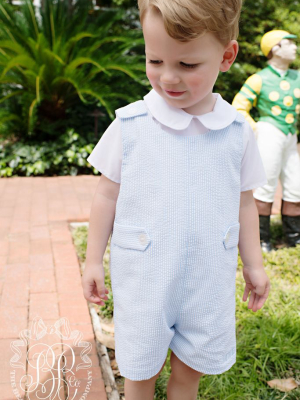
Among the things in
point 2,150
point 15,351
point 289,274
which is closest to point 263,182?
point 15,351

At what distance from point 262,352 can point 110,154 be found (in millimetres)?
1463

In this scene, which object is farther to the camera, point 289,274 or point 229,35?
point 289,274

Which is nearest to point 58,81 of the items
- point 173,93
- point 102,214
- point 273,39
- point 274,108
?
point 273,39

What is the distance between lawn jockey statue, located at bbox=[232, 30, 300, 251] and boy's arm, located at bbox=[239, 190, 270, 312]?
201 centimetres

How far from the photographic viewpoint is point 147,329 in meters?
1.42

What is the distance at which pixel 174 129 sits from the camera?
141 centimetres

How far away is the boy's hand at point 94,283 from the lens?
1575 mm

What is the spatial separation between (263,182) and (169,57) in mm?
578

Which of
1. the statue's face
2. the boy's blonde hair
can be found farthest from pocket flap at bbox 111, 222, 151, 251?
the statue's face

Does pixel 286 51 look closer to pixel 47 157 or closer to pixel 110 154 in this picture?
pixel 110 154

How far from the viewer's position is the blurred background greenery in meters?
6.42

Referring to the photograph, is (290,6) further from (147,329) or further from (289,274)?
(147,329)

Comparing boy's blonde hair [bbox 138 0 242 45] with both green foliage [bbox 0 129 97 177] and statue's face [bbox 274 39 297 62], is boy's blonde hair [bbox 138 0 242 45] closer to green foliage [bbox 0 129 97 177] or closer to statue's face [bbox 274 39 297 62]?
statue's face [bbox 274 39 297 62]

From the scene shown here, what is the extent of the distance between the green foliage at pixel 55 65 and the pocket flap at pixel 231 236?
16.1 feet
